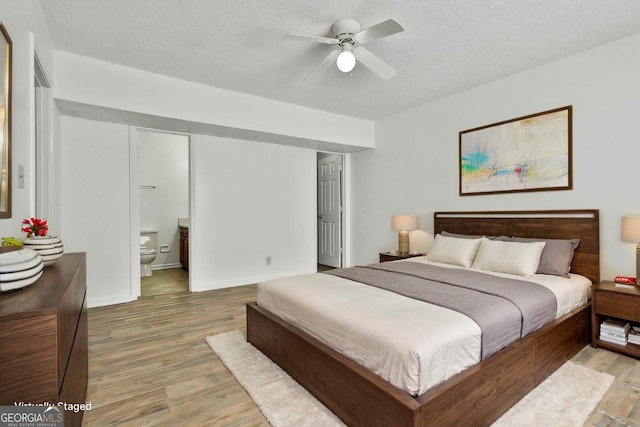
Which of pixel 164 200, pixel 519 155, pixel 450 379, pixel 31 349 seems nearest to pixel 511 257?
pixel 519 155

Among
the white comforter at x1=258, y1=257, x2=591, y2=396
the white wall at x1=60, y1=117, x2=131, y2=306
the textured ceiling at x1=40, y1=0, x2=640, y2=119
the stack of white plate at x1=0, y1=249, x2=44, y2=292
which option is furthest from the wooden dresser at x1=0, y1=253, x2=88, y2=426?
the white wall at x1=60, y1=117, x2=131, y2=306

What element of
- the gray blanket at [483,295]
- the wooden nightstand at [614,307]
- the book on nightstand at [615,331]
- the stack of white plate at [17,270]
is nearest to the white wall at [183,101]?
the gray blanket at [483,295]

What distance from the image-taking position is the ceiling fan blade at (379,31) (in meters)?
2.01

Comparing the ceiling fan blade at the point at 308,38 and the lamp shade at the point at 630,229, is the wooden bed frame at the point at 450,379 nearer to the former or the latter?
the lamp shade at the point at 630,229

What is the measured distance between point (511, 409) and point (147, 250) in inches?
202

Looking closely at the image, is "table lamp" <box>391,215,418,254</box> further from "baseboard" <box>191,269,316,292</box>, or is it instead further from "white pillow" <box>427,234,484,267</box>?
"baseboard" <box>191,269,316,292</box>

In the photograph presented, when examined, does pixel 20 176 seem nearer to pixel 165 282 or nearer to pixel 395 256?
pixel 165 282

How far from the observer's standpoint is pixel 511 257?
2818 millimetres

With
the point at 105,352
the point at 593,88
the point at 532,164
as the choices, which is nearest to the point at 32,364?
the point at 105,352

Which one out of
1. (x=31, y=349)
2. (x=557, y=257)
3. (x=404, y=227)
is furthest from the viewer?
(x=404, y=227)

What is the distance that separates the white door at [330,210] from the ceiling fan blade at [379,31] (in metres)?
3.41

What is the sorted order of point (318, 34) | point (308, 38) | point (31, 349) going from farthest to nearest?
point (318, 34) → point (308, 38) → point (31, 349)

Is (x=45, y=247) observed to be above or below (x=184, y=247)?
above

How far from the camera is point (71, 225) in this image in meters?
3.46
